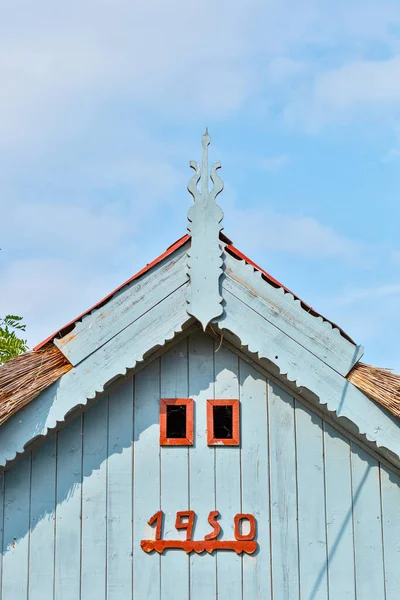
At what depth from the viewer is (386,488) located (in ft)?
22.6

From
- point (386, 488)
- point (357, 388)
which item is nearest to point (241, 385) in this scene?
point (357, 388)

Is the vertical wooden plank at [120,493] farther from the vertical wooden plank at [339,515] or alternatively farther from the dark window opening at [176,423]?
the vertical wooden plank at [339,515]

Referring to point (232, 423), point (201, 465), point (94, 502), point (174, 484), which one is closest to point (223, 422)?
point (232, 423)

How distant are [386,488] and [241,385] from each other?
137 centimetres

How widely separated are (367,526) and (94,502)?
6.93 feet

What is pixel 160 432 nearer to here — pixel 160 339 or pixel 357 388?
pixel 160 339

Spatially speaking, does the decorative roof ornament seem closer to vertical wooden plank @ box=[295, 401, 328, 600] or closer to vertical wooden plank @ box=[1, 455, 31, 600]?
vertical wooden plank @ box=[295, 401, 328, 600]

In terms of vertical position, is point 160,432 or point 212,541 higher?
point 160,432

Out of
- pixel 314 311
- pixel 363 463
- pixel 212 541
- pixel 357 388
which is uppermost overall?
pixel 314 311

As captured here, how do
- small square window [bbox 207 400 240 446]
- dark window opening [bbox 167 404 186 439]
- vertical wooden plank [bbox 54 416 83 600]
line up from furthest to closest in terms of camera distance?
dark window opening [bbox 167 404 186 439], small square window [bbox 207 400 240 446], vertical wooden plank [bbox 54 416 83 600]

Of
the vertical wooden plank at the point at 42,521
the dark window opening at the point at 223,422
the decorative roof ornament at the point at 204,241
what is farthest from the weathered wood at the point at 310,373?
the vertical wooden plank at the point at 42,521

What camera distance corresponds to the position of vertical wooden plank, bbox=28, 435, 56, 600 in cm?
683

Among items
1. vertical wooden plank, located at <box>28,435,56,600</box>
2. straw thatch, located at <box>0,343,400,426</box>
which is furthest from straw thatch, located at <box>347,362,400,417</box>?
vertical wooden plank, located at <box>28,435,56,600</box>

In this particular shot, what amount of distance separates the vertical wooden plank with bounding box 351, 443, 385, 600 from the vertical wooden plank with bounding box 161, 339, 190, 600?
1276 mm
